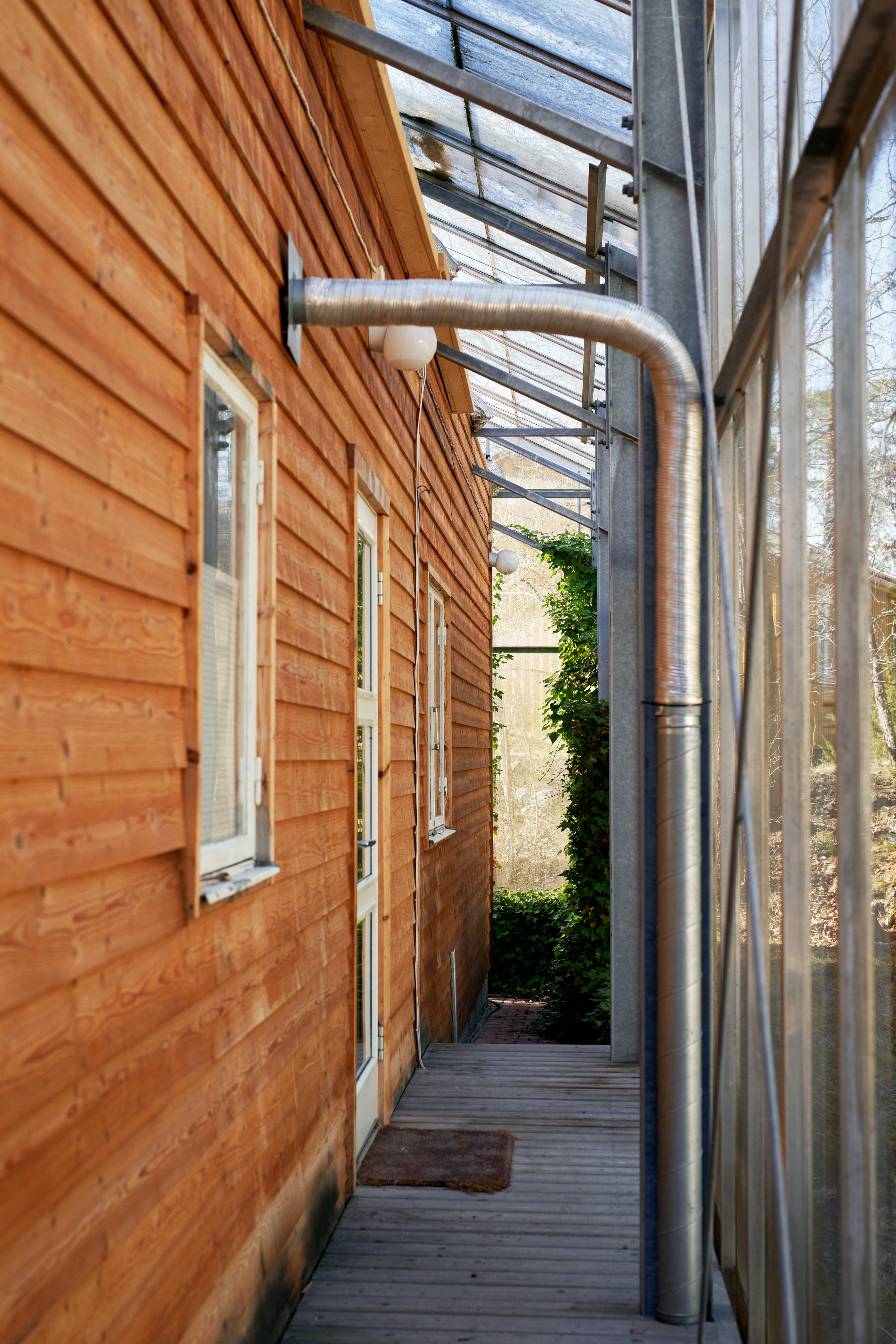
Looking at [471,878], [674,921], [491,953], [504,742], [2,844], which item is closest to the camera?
[2,844]

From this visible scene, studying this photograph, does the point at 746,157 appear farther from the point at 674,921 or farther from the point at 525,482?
the point at 525,482

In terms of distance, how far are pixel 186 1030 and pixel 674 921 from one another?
141 cm

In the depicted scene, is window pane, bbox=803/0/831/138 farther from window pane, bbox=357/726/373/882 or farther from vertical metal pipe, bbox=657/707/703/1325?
Result: window pane, bbox=357/726/373/882

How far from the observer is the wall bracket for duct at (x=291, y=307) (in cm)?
296

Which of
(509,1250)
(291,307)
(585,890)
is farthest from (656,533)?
(585,890)

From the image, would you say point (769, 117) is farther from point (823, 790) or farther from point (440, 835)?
point (440, 835)

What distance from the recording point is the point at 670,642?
3.00m

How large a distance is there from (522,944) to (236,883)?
1096 cm

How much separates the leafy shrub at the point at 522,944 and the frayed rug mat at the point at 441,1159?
25.5 feet

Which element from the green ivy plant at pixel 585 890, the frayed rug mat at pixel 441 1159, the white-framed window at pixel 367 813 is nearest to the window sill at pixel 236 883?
the white-framed window at pixel 367 813

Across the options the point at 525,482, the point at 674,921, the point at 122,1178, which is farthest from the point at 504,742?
the point at 122,1178

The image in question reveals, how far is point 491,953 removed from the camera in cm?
1220

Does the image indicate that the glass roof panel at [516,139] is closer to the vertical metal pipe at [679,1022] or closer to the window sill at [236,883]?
the vertical metal pipe at [679,1022]

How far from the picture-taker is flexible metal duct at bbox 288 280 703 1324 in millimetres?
2936
